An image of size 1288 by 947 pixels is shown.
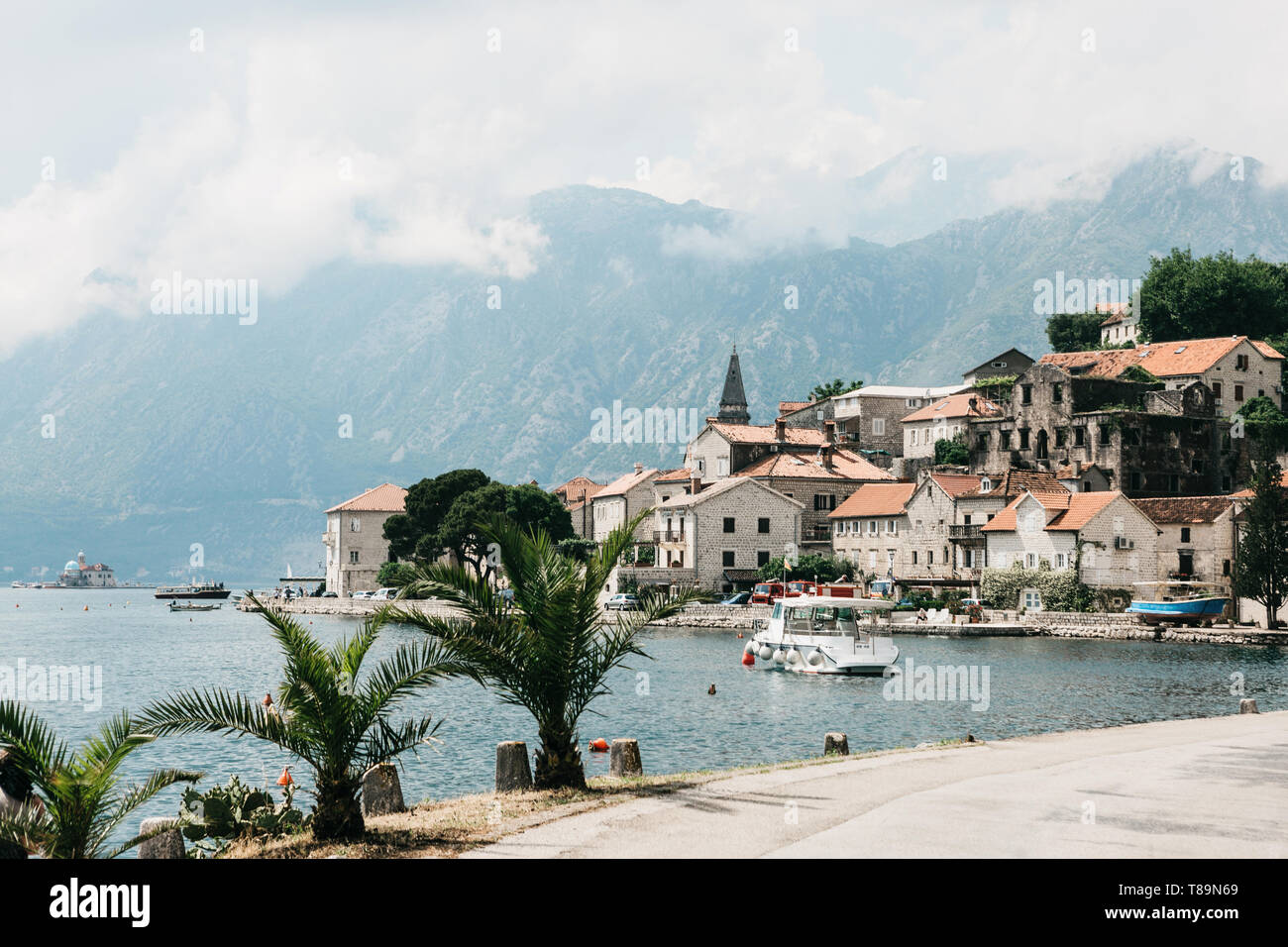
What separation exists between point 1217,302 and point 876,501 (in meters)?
40.6

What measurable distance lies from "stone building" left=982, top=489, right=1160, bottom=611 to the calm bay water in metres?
8.49

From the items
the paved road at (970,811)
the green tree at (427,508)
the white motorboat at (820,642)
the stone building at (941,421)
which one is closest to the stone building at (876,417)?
the stone building at (941,421)

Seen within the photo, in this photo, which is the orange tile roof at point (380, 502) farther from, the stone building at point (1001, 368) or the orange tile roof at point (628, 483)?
the stone building at point (1001, 368)

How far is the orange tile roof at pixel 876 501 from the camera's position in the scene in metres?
107

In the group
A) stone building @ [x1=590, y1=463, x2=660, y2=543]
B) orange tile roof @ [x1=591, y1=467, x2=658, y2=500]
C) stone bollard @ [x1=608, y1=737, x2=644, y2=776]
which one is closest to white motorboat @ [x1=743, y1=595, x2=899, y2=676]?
stone bollard @ [x1=608, y1=737, x2=644, y2=776]

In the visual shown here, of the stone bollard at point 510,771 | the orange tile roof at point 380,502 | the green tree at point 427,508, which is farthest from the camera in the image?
the orange tile roof at point 380,502

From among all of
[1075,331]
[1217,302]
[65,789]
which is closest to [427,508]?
[1075,331]

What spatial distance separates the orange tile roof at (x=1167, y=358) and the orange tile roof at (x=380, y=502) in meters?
78.4

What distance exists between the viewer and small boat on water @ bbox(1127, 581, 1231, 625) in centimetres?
8512

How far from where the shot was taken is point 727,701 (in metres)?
51.1

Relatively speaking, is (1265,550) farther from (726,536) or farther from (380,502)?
(380,502)
